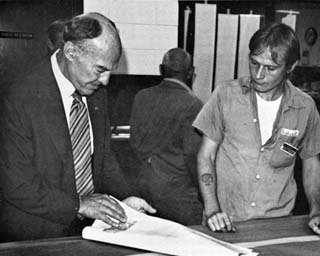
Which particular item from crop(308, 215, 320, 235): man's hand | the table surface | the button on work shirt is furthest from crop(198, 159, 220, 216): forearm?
crop(308, 215, 320, 235): man's hand

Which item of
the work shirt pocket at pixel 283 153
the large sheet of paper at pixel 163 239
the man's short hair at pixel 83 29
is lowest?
the large sheet of paper at pixel 163 239

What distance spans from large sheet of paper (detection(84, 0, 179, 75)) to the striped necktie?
1200 millimetres

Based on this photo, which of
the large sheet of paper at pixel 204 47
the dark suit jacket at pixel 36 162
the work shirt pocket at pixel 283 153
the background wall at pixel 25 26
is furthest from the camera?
the large sheet of paper at pixel 204 47

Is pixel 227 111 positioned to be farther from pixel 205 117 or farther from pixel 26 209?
pixel 26 209

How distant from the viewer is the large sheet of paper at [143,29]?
3.06 m

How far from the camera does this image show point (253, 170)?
214cm

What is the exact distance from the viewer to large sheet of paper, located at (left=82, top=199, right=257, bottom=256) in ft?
4.58

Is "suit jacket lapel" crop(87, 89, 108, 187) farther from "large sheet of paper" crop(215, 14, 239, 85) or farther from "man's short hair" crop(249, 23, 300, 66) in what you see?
"large sheet of paper" crop(215, 14, 239, 85)

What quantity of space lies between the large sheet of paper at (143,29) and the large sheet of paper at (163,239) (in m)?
1.80

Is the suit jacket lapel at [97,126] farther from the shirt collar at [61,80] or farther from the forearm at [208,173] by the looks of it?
the forearm at [208,173]

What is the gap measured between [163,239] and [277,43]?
107 cm

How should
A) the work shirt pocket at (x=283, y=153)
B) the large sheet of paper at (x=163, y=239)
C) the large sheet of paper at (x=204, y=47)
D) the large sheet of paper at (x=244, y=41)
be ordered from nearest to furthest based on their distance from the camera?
the large sheet of paper at (x=163, y=239) < the work shirt pocket at (x=283, y=153) < the large sheet of paper at (x=204, y=47) < the large sheet of paper at (x=244, y=41)

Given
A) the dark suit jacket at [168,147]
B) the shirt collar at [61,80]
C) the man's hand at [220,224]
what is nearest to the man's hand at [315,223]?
the man's hand at [220,224]

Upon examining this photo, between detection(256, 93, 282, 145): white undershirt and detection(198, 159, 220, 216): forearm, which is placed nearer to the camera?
detection(198, 159, 220, 216): forearm
